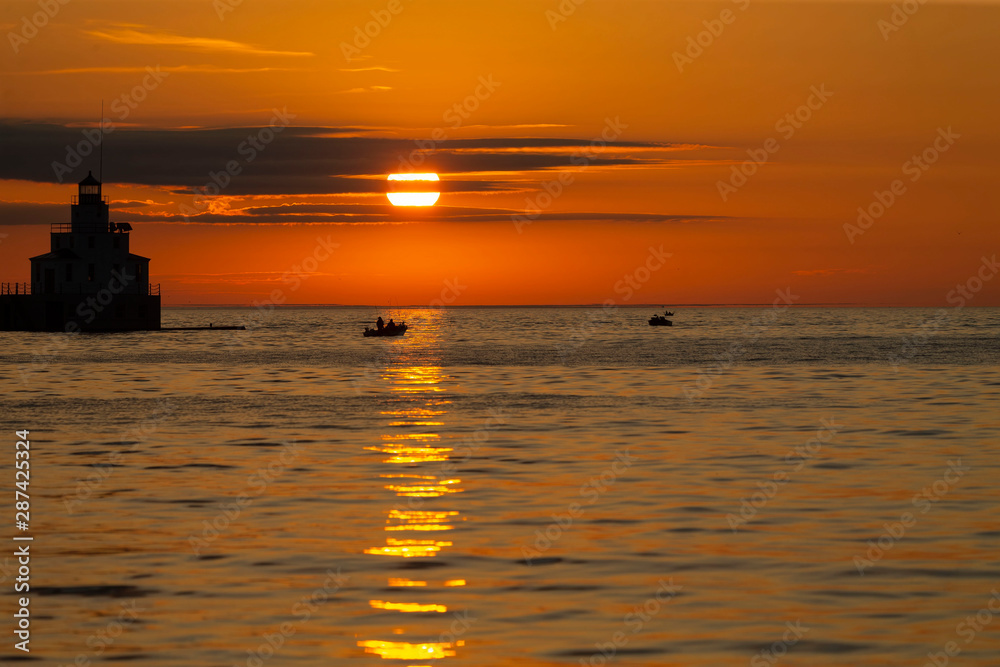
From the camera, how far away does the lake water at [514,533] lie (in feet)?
46.7

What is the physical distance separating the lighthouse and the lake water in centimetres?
8381

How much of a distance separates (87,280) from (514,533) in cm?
11800

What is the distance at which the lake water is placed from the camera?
1423 cm

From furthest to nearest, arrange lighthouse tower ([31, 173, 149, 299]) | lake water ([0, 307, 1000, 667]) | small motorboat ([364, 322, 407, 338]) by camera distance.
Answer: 1. small motorboat ([364, 322, 407, 338])
2. lighthouse tower ([31, 173, 149, 299])
3. lake water ([0, 307, 1000, 667])

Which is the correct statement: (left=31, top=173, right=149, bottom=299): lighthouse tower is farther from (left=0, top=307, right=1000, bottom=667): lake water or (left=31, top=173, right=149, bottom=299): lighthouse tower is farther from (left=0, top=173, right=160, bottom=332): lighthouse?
(left=0, top=307, right=1000, bottom=667): lake water

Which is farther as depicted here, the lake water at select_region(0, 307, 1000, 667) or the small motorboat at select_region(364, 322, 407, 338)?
the small motorboat at select_region(364, 322, 407, 338)

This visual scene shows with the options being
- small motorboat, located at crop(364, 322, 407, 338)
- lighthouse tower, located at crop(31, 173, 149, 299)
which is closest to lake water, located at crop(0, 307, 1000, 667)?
lighthouse tower, located at crop(31, 173, 149, 299)

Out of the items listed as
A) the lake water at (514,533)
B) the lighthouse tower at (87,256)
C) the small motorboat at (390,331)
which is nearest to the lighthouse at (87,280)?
the lighthouse tower at (87,256)

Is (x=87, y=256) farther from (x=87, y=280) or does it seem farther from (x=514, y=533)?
(x=514, y=533)

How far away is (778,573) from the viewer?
1742cm

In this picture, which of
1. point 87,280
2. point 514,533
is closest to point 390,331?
point 87,280

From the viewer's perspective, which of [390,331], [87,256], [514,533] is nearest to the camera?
[514,533]

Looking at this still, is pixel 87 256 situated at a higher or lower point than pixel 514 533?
higher

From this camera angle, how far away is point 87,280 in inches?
5084
